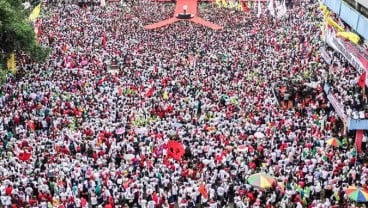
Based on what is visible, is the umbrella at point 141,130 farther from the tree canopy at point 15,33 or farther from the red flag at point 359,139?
the red flag at point 359,139

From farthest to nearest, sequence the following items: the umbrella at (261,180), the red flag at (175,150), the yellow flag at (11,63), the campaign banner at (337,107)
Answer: the yellow flag at (11,63) → the campaign banner at (337,107) → the red flag at (175,150) → the umbrella at (261,180)

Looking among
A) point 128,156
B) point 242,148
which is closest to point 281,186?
point 242,148

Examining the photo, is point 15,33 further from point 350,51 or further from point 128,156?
point 350,51

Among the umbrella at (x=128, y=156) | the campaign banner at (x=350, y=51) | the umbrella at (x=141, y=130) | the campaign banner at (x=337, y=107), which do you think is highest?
the campaign banner at (x=350, y=51)

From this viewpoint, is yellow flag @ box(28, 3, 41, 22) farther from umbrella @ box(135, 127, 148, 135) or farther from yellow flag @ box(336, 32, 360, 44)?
yellow flag @ box(336, 32, 360, 44)

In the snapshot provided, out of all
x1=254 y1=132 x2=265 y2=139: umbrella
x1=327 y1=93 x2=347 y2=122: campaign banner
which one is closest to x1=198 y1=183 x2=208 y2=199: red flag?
x1=254 y1=132 x2=265 y2=139: umbrella

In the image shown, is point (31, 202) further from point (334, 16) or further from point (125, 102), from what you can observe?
point (334, 16)

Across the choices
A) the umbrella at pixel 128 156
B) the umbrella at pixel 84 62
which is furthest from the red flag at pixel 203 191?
the umbrella at pixel 84 62
